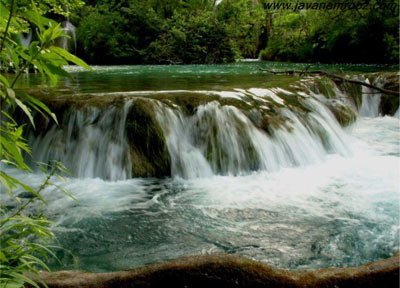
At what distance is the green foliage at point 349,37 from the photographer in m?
17.2

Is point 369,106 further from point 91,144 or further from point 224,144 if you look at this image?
point 91,144

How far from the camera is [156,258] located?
2959 mm

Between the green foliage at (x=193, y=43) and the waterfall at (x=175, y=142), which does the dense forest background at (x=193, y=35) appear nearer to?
the green foliage at (x=193, y=43)

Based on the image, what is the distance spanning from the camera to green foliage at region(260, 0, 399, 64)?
17.2 metres

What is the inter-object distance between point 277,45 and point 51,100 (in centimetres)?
2718

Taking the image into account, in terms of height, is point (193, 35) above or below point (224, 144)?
above

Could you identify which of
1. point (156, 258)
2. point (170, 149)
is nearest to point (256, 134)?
point (170, 149)

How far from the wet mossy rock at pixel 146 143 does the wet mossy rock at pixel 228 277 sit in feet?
11.1

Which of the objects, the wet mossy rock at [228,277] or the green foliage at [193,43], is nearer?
the wet mossy rock at [228,277]

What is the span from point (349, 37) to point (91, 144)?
64.9 ft

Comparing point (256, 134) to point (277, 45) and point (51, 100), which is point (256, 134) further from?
point (277, 45)

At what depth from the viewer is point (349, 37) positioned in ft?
66.2

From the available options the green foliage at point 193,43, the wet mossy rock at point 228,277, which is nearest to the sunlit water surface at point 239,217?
the wet mossy rock at point 228,277

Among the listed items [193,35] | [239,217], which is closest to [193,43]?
[193,35]
